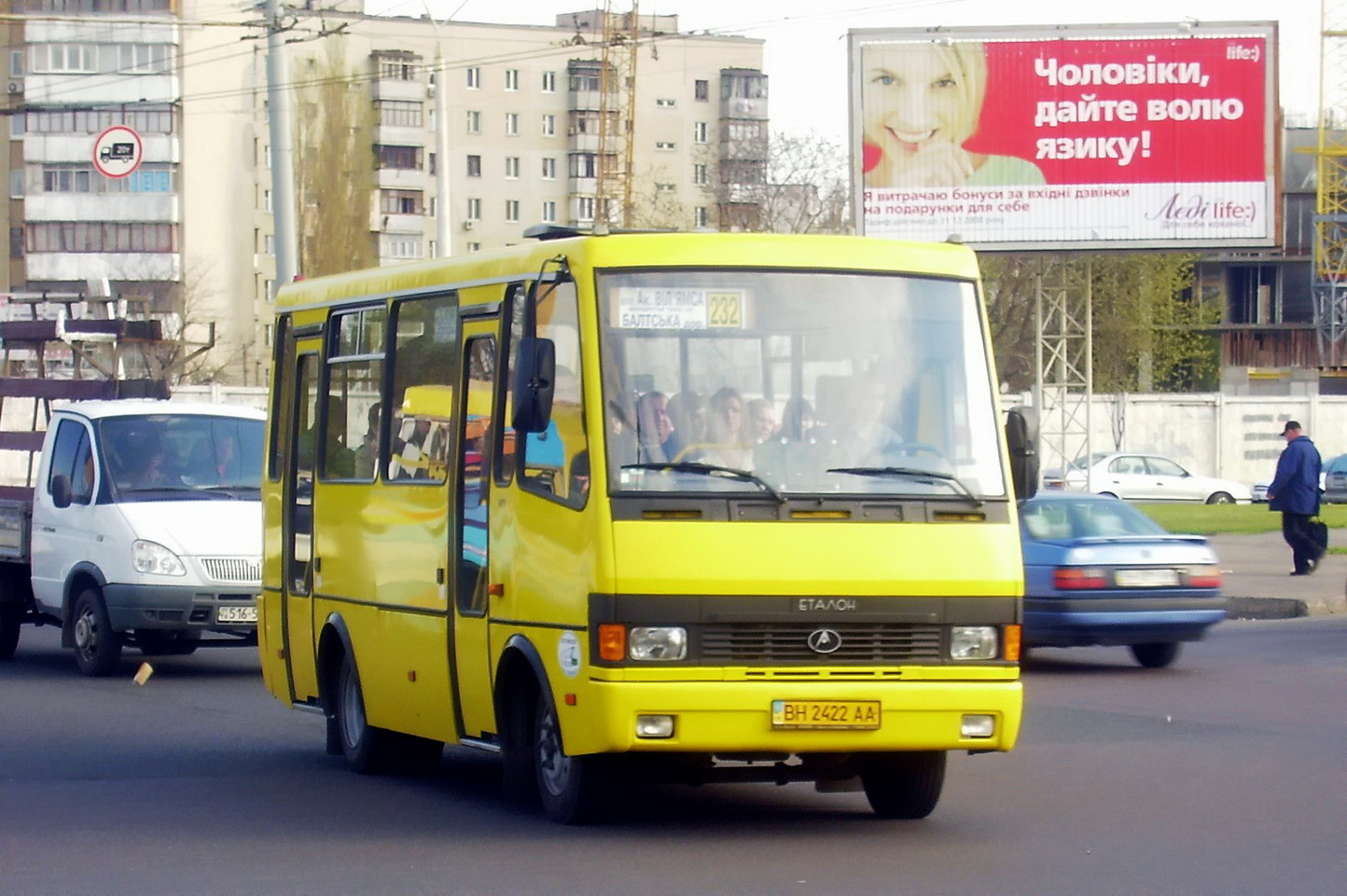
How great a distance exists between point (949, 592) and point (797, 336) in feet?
4.03

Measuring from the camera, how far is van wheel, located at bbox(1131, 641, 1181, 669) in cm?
1802

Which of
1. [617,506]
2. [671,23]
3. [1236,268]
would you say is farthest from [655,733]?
[671,23]

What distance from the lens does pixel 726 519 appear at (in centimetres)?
900

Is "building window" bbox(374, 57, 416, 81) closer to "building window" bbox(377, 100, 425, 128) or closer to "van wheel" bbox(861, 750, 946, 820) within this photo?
"building window" bbox(377, 100, 425, 128)

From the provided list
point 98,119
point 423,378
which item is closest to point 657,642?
point 423,378

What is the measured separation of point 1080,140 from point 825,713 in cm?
3349

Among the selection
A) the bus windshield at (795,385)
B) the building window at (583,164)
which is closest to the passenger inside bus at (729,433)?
the bus windshield at (795,385)

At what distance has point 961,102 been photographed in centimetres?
4144

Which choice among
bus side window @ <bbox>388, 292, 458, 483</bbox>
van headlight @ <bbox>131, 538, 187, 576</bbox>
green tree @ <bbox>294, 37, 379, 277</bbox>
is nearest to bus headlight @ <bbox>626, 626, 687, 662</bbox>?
bus side window @ <bbox>388, 292, 458, 483</bbox>

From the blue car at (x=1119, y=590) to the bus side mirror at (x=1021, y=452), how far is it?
7871 mm

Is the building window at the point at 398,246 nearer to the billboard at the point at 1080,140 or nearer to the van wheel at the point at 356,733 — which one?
the billboard at the point at 1080,140

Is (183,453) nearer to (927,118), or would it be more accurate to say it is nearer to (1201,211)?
(927,118)

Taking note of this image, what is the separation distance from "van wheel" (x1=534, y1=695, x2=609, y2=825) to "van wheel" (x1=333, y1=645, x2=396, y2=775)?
2.07m

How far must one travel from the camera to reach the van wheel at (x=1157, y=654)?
1802 cm
